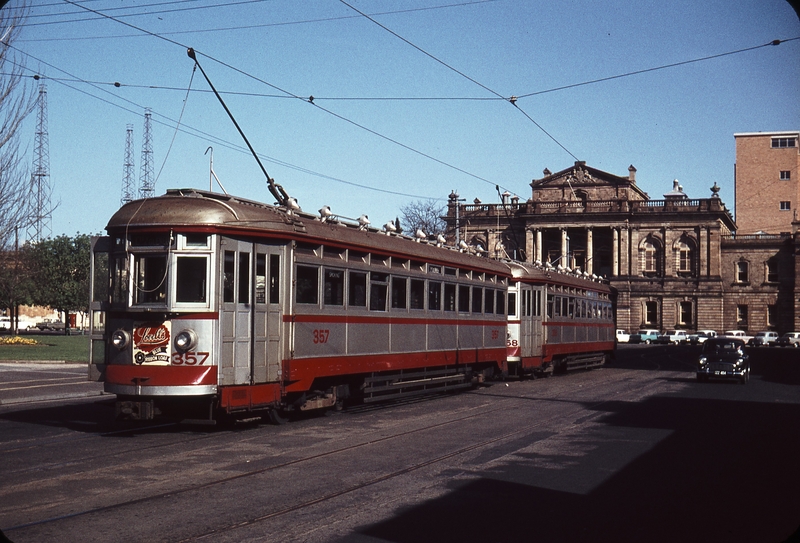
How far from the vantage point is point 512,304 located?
27.0m

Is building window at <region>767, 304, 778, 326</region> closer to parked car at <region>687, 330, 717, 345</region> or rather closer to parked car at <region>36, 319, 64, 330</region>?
parked car at <region>687, 330, 717, 345</region>

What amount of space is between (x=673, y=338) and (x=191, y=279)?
271 feet

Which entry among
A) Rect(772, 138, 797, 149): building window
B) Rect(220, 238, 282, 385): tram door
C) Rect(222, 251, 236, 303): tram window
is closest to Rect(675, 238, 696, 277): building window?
Rect(772, 138, 797, 149): building window

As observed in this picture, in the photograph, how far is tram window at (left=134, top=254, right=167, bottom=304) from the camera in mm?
12773

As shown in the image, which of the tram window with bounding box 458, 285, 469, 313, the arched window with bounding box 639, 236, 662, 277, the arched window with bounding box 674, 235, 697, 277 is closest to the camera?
the tram window with bounding box 458, 285, 469, 313

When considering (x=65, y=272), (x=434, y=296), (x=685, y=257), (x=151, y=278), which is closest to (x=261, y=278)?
(x=151, y=278)

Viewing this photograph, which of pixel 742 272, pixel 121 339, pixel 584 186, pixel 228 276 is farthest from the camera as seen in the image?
pixel 584 186

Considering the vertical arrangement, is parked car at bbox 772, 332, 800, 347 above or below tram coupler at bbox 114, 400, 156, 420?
→ below

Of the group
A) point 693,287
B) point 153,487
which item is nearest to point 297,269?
point 153,487

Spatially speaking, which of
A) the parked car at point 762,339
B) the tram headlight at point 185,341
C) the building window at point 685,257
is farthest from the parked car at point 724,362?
the building window at point 685,257

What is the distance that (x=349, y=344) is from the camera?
1598cm

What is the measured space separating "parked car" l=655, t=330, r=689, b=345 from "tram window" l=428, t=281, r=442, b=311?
73461mm

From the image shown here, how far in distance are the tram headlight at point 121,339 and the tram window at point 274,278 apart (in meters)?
2.22

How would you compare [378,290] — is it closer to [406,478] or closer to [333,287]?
[333,287]
